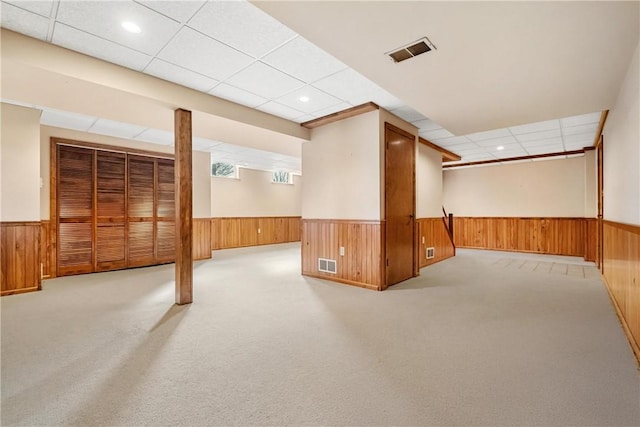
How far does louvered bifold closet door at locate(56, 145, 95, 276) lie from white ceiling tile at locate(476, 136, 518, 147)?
746 cm

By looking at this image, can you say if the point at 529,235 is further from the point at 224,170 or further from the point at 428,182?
the point at 224,170

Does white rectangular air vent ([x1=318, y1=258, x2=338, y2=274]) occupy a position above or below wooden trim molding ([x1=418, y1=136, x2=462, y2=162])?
below

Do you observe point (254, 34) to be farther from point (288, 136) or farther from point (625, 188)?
point (625, 188)

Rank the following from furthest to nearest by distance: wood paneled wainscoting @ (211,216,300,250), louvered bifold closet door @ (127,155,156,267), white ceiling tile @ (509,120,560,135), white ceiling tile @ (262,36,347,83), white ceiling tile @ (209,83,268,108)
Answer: wood paneled wainscoting @ (211,216,300,250), louvered bifold closet door @ (127,155,156,267), white ceiling tile @ (509,120,560,135), white ceiling tile @ (209,83,268,108), white ceiling tile @ (262,36,347,83)

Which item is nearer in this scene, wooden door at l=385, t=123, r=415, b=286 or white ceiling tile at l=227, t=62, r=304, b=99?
white ceiling tile at l=227, t=62, r=304, b=99

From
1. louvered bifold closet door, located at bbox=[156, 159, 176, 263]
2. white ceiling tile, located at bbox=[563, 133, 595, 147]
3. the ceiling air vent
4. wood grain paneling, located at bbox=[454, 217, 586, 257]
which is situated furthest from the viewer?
wood grain paneling, located at bbox=[454, 217, 586, 257]

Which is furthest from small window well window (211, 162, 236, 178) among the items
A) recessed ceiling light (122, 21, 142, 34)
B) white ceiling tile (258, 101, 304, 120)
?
recessed ceiling light (122, 21, 142, 34)

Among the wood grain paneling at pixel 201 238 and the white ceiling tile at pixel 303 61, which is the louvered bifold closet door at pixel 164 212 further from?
the white ceiling tile at pixel 303 61

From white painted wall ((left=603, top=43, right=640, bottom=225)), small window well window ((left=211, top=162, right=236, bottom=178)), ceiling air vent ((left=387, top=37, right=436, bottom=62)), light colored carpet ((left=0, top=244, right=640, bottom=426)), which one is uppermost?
small window well window ((left=211, top=162, right=236, bottom=178))

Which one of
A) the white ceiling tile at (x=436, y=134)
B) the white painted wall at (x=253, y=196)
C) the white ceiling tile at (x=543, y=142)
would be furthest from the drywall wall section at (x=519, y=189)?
the white painted wall at (x=253, y=196)

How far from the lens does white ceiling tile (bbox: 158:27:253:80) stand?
98.0 inches

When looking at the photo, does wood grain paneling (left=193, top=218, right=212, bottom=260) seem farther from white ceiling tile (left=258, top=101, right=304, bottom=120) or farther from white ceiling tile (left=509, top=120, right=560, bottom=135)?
white ceiling tile (left=509, top=120, right=560, bottom=135)

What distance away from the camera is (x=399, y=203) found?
4.58m

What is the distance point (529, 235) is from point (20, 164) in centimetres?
1045
